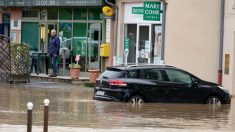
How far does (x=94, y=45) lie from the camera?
32781 mm

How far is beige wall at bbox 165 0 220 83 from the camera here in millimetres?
26984

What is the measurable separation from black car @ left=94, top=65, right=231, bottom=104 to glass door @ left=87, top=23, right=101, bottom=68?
36.9 ft

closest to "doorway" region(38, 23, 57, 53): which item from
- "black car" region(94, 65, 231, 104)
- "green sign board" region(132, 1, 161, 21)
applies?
"green sign board" region(132, 1, 161, 21)

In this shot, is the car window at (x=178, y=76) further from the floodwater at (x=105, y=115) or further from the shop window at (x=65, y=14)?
the shop window at (x=65, y=14)

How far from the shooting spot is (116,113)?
18.2 m

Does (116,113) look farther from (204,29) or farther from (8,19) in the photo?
(8,19)

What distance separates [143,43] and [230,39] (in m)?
5.34

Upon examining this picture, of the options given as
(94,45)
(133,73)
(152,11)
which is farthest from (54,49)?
(133,73)

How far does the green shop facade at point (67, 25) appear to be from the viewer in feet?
107

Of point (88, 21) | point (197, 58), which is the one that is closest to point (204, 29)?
point (197, 58)

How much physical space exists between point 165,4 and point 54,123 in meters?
13.0

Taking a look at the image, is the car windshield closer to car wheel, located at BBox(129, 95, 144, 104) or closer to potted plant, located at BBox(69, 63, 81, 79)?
car wheel, located at BBox(129, 95, 144, 104)

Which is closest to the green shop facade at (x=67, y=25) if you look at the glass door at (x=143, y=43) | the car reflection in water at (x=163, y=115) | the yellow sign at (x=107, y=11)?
the yellow sign at (x=107, y=11)

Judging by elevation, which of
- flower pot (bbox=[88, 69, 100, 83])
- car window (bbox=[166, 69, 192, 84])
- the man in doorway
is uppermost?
the man in doorway
